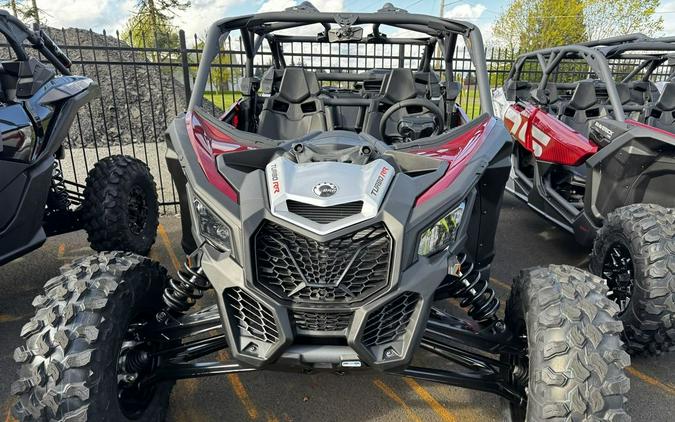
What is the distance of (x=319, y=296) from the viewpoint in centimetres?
187

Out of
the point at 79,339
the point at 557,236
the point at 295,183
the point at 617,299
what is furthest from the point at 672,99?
the point at 79,339

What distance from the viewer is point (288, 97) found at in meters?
3.54

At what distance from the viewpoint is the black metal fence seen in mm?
6777

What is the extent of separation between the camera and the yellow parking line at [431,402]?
2.74m

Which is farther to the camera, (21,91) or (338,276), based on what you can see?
(21,91)

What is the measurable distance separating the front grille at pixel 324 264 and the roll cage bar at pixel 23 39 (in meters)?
2.98

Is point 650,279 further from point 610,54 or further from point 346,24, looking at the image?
point 610,54

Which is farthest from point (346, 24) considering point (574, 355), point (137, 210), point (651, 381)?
point (651, 381)

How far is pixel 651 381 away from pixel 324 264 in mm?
2531

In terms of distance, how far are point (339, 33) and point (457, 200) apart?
157cm

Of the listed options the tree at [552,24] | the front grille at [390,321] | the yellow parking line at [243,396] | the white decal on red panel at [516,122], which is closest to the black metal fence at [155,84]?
the white decal on red panel at [516,122]

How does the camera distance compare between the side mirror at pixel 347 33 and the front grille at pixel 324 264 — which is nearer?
the front grille at pixel 324 264

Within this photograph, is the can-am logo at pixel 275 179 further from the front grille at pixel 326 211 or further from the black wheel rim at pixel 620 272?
the black wheel rim at pixel 620 272

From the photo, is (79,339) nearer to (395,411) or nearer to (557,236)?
(395,411)
